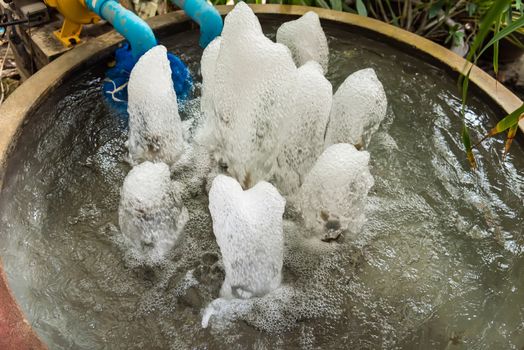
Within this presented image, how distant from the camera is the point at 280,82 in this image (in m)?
1.41

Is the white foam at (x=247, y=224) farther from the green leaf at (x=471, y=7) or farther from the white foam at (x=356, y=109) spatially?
the green leaf at (x=471, y=7)

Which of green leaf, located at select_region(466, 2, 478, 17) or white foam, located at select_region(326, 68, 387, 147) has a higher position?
white foam, located at select_region(326, 68, 387, 147)

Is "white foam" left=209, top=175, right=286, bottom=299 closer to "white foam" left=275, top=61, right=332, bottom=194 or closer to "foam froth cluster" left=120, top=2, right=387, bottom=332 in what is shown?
"foam froth cluster" left=120, top=2, right=387, bottom=332

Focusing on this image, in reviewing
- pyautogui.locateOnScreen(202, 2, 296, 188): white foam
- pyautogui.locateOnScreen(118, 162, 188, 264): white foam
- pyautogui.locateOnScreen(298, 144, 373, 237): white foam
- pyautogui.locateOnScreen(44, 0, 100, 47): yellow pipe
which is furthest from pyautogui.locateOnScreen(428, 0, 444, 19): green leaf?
pyautogui.locateOnScreen(118, 162, 188, 264): white foam

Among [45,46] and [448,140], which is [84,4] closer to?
[45,46]

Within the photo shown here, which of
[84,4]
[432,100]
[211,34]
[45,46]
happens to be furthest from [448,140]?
[45,46]

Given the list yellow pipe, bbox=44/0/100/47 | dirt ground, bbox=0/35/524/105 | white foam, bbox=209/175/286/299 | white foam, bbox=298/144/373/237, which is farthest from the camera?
dirt ground, bbox=0/35/524/105

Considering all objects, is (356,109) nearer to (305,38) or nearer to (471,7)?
(305,38)

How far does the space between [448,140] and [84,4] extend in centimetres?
141

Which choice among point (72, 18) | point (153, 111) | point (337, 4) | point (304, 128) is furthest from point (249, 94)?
point (337, 4)

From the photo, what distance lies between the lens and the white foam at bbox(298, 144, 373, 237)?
4.23ft

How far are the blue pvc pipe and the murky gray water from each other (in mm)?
255

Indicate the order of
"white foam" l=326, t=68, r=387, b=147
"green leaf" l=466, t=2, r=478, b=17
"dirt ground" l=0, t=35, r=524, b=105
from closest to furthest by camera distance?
"white foam" l=326, t=68, r=387, b=147 → "green leaf" l=466, t=2, r=478, b=17 → "dirt ground" l=0, t=35, r=524, b=105

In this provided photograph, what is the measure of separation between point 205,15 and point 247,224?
1012 millimetres
